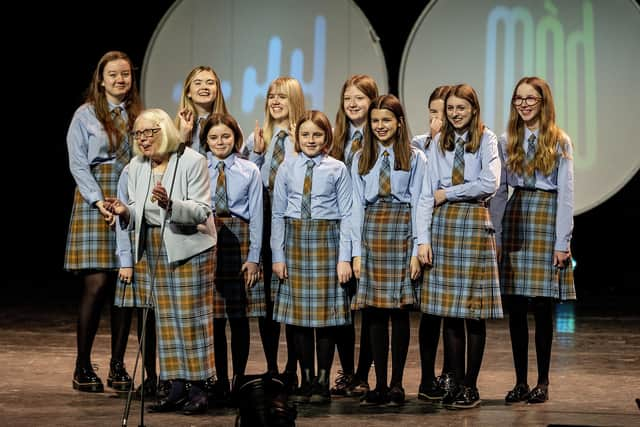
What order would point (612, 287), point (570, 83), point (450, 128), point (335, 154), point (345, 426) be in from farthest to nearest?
1. point (612, 287)
2. point (570, 83)
3. point (335, 154)
4. point (450, 128)
5. point (345, 426)

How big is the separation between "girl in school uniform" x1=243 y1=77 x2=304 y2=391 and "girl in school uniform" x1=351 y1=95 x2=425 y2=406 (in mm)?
447

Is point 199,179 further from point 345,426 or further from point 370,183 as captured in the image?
point 345,426

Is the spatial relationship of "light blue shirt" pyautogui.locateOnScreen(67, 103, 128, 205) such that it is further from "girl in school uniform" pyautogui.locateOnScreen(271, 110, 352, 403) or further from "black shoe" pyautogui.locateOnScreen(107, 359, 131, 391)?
"girl in school uniform" pyautogui.locateOnScreen(271, 110, 352, 403)

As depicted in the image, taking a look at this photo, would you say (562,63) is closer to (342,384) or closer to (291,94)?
(291,94)

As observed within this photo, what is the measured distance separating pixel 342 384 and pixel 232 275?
0.66m

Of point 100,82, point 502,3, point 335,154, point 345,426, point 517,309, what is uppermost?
point 502,3

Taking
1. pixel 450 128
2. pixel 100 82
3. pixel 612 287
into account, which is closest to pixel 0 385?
pixel 100 82

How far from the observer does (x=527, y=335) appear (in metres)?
4.46

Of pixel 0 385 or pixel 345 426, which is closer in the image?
pixel 345 426

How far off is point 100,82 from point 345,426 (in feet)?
6.13

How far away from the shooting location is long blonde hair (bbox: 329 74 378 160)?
458 cm

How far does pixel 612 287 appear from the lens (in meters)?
7.79

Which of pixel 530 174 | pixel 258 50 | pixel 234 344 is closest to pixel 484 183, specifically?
pixel 530 174

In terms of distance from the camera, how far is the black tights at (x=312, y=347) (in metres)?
4.38
